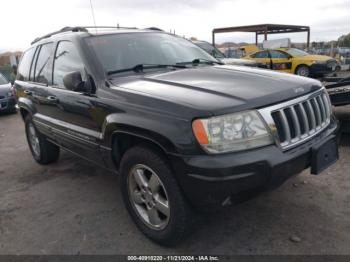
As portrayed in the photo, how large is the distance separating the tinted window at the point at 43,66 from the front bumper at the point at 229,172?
259 cm

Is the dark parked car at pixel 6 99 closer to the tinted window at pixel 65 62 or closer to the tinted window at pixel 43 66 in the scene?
the tinted window at pixel 43 66

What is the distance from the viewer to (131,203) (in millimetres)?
3170

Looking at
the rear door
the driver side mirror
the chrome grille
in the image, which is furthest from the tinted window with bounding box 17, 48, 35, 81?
the rear door

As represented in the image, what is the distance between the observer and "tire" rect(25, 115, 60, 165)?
5148 millimetres

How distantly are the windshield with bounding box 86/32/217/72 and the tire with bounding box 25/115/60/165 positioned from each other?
6.87 feet

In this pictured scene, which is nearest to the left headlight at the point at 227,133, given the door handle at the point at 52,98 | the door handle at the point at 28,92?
the door handle at the point at 52,98

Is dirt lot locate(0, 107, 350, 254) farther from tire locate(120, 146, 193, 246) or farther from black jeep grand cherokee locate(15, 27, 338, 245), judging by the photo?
black jeep grand cherokee locate(15, 27, 338, 245)

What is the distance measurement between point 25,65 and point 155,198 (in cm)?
362

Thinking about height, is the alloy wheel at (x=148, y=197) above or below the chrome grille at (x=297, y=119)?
below

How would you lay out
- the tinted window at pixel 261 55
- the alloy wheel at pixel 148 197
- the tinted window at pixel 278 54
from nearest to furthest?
the alloy wheel at pixel 148 197
the tinted window at pixel 278 54
the tinted window at pixel 261 55

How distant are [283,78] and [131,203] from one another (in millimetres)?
1743

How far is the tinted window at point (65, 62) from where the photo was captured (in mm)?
3609

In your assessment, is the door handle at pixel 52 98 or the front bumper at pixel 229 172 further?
the door handle at pixel 52 98

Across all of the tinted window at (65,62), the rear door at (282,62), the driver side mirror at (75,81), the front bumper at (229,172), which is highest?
the tinted window at (65,62)
